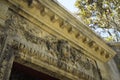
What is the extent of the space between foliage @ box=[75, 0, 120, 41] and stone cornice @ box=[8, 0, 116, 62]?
6.37 metres

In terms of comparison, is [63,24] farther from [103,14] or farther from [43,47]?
[103,14]

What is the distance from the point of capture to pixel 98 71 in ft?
17.5

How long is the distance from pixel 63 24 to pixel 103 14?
809 cm

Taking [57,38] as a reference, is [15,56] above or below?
below

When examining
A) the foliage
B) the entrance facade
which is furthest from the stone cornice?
the foliage

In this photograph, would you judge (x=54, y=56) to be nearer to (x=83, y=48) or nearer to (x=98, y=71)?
(x=83, y=48)

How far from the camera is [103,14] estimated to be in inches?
473

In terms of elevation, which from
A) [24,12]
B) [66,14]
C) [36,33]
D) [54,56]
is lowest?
[54,56]

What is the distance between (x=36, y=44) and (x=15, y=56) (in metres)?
0.58

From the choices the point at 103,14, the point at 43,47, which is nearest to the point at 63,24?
the point at 43,47

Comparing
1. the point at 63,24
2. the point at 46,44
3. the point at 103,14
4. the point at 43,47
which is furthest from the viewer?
the point at 103,14

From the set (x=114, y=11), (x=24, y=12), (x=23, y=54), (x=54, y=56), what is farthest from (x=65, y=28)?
(x=114, y=11)

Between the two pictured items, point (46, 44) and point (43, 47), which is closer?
point (43, 47)

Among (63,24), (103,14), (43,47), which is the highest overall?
(103,14)
